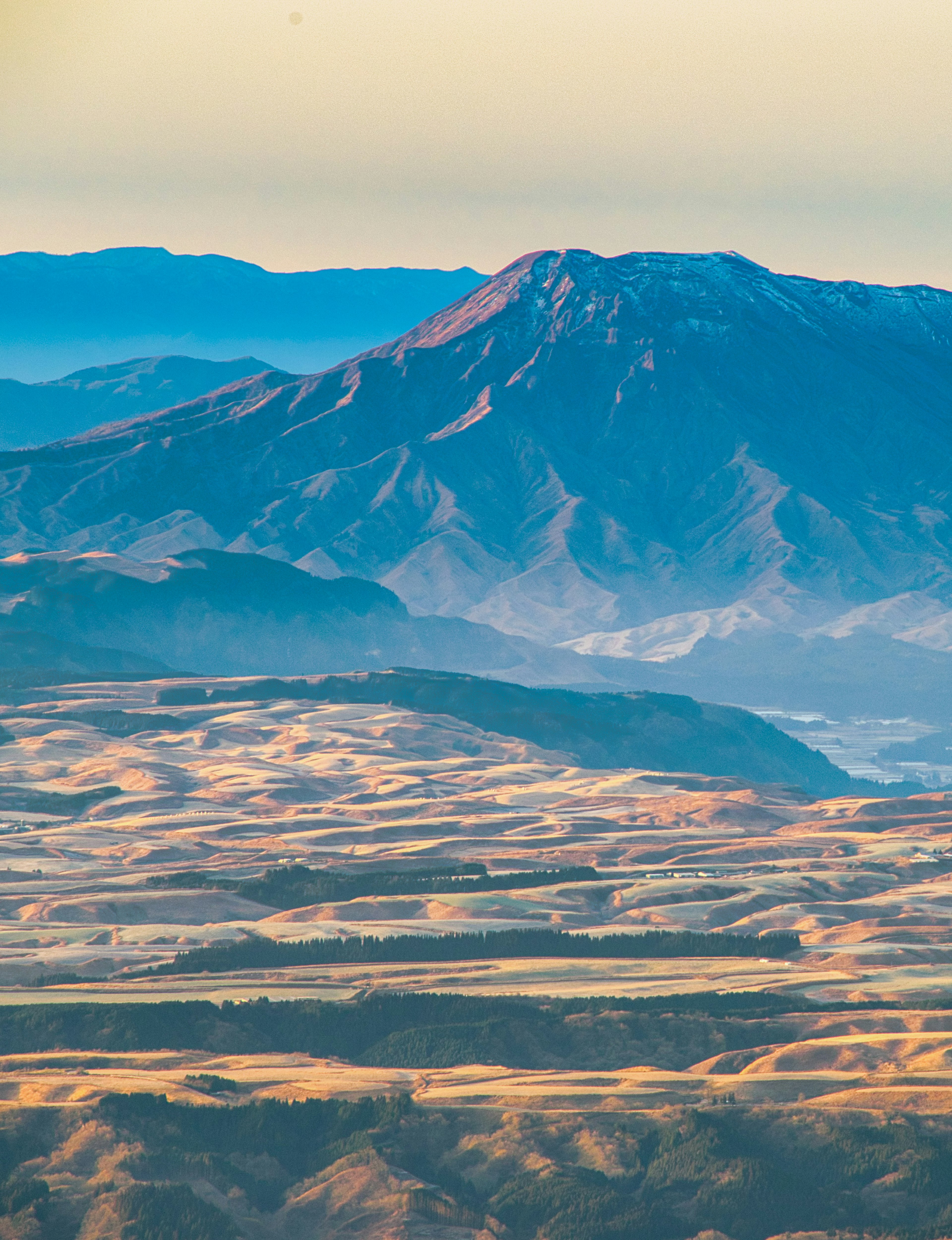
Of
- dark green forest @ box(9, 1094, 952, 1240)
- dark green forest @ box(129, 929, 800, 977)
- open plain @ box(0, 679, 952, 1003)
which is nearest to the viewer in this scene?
dark green forest @ box(9, 1094, 952, 1240)

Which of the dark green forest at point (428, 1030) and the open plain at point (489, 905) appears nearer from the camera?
the dark green forest at point (428, 1030)

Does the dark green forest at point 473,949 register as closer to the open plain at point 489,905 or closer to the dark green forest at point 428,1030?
the open plain at point 489,905

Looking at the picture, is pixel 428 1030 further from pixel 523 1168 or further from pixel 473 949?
pixel 473 949

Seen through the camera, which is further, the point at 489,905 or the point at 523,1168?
the point at 489,905

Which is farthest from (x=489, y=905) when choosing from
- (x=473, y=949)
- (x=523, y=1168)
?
(x=523, y=1168)

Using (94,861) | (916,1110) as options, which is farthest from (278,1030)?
(94,861)

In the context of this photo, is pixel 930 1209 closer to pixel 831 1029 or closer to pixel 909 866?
pixel 831 1029

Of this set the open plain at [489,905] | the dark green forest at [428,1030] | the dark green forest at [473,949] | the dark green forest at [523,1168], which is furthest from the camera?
the dark green forest at [473,949]

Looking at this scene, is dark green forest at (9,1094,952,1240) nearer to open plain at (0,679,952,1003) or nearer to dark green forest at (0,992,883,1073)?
dark green forest at (0,992,883,1073)

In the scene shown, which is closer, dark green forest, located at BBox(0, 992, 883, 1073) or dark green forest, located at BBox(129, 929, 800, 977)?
dark green forest, located at BBox(0, 992, 883, 1073)

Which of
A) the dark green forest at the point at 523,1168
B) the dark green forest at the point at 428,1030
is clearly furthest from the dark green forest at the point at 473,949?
the dark green forest at the point at 523,1168

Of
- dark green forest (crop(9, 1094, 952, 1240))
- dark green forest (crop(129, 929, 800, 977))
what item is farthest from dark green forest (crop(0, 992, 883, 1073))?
dark green forest (crop(129, 929, 800, 977))
